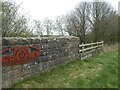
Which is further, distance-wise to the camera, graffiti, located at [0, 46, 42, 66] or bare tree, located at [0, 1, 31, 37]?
bare tree, located at [0, 1, 31, 37]

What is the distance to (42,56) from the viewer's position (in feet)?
24.2

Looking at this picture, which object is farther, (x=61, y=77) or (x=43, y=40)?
(x=43, y=40)

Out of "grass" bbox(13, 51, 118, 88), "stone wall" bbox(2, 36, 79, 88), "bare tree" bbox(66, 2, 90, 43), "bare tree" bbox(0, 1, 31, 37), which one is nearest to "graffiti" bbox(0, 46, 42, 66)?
"stone wall" bbox(2, 36, 79, 88)

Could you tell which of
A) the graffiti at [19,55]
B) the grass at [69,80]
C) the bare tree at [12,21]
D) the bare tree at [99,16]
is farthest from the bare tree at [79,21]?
the graffiti at [19,55]

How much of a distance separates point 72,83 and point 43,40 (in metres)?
1.97

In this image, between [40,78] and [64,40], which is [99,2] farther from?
[40,78]

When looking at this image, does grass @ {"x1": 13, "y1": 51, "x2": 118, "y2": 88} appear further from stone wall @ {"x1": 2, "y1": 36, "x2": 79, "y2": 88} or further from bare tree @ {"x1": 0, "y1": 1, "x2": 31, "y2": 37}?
bare tree @ {"x1": 0, "y1": 1, "x2": 31, "y2": 37}

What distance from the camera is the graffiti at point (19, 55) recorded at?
18.0ft

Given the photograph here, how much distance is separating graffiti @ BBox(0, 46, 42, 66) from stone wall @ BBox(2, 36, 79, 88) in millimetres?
102

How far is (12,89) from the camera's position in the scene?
541 cm

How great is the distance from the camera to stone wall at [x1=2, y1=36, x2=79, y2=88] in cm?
560

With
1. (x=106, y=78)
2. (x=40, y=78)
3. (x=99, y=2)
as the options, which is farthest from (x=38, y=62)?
(x=99, y=2)

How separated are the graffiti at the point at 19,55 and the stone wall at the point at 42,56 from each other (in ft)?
0.33

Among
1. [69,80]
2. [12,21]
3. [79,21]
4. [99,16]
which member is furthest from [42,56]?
[99,16]
